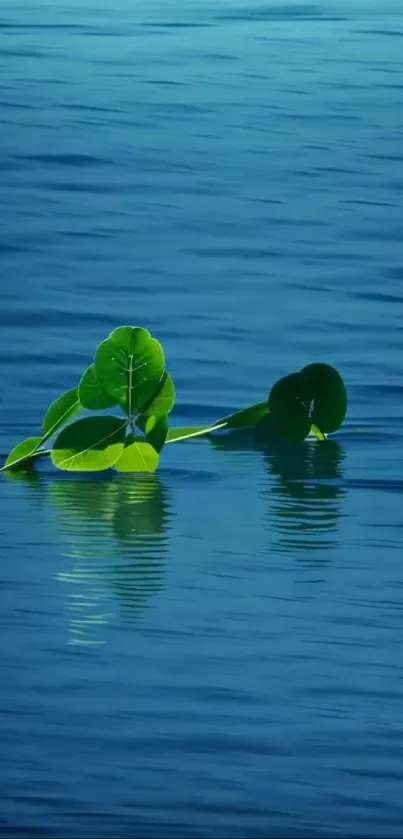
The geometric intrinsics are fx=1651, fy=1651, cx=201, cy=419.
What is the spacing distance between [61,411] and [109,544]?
0.58ft

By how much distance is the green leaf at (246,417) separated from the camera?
1094 millimetres

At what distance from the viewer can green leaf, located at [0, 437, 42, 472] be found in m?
1.02

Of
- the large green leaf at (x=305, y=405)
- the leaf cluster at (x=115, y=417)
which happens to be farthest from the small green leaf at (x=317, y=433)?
the leaf cluster at (x=115, y=417)

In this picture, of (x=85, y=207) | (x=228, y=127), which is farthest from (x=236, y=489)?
(x=228, y=127)

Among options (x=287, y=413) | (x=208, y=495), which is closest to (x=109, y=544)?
(x=208, y=495)

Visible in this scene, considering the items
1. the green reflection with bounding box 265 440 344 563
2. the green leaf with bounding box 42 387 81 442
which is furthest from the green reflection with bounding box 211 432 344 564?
the green leaf with bounding box 42 387 81 442

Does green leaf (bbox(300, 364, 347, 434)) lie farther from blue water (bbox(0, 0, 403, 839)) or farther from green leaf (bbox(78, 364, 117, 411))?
green leaf (bbox(78, 364, 117, 411))

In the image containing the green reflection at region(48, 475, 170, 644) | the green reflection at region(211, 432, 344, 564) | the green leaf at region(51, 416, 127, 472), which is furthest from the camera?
the green leaf at region(51, 416, 127, 472)

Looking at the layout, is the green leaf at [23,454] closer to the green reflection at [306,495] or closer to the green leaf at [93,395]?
the green leaf at [93,395]

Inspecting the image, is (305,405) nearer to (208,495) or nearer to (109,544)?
(208,495)

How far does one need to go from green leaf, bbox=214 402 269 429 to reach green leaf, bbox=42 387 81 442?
113mm

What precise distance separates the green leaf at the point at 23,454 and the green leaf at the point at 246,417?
0.14 m

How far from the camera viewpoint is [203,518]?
3.03ft

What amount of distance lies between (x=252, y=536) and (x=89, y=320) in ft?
2.06
